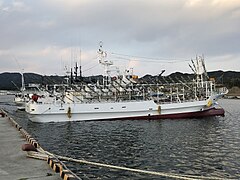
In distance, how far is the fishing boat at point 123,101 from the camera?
37688 mm

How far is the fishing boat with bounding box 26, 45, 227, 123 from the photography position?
37.7m

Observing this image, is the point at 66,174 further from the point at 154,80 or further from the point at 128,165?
the point at 154,80

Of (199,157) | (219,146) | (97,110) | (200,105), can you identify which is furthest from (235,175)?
(200,105)

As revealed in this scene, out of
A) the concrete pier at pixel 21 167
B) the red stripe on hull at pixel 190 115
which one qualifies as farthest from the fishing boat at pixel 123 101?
the concrete pier at pixel 21 167

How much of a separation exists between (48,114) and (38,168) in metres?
27.6

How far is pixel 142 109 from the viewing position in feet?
129

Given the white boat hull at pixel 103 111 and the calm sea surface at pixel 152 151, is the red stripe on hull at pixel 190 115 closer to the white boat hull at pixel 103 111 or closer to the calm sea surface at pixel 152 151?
the white boat hull at pixel 103 111

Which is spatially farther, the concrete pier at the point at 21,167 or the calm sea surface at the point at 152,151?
the calm sea surface at the point at 152,151

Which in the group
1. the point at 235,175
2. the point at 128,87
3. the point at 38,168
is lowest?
the point at 235,175

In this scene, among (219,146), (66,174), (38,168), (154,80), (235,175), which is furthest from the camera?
(154,80)

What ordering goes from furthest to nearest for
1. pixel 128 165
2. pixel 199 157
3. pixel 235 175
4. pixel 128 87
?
pixel 128 87
pixel 199 157
pixel 128 165
pixel 235 175

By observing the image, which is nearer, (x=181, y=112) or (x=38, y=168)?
(x=38, y=168)

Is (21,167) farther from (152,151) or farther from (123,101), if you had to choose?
(123,101)

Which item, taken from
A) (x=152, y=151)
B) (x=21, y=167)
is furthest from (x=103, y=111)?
(x=21, y=167)
